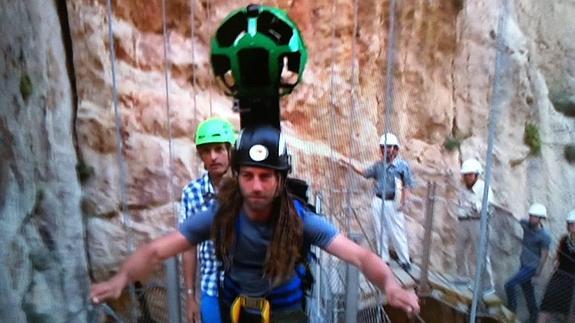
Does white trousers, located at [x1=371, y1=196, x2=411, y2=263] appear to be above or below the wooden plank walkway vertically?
above

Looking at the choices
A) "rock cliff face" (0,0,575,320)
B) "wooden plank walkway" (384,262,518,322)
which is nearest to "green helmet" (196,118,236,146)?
"rock cliff face" (0,0,575,320)

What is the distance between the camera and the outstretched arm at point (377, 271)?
0.57m

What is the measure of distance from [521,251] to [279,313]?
148cm

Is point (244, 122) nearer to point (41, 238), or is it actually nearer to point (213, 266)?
point (213, 266)

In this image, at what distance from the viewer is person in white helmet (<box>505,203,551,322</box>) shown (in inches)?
70.4

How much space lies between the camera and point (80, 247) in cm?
245

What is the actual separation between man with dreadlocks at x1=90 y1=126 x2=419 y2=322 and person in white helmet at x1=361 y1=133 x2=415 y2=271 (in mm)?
1332

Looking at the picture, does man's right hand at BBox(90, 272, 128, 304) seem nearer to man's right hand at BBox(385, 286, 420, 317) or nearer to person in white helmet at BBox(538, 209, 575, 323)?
man's right hand at BBox(385, 286, 420, 317)

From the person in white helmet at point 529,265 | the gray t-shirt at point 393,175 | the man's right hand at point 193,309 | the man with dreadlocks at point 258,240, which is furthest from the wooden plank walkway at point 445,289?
the man with dreadlocks at point 258,240

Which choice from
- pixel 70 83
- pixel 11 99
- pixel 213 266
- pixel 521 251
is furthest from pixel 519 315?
pixel 70 83

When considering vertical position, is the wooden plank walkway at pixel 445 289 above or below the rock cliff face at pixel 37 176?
below

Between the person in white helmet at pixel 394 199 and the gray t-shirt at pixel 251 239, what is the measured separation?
133cm

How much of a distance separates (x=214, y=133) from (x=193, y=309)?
0.36 m

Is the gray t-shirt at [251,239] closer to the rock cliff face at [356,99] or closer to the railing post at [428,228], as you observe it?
the railing post at [428,228]
